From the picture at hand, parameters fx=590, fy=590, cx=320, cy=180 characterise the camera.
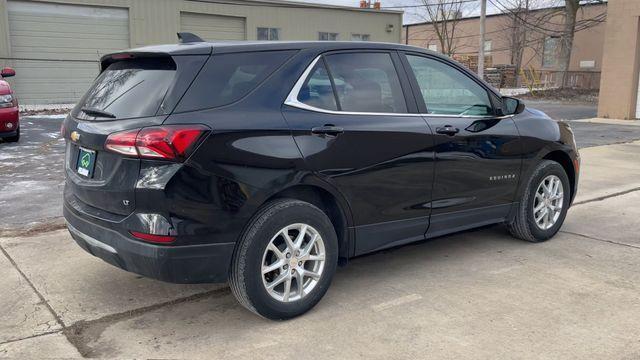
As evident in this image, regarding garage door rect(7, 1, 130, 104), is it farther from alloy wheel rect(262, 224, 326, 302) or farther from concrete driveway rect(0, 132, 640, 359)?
alloy wheel rect(262, 224, 326, 302)

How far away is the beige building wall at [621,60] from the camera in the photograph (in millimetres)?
17234

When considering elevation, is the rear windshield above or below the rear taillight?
above

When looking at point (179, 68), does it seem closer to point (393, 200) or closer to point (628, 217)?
point (393, 200)

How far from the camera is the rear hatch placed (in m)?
3.31

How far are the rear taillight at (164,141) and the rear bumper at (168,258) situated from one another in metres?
0.50

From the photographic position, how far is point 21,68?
64.6 feet

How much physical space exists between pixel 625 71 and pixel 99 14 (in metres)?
17.4

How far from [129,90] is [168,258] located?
43.7 inches

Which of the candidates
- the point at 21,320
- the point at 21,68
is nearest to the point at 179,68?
the point at 21,320

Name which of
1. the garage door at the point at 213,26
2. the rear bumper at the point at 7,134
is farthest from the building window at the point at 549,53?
the rear bumper at the point at 7,134

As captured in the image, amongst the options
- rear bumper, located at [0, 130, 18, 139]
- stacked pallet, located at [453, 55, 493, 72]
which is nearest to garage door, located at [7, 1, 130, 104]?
rear bumper, located at [0, 130, 18, 139]

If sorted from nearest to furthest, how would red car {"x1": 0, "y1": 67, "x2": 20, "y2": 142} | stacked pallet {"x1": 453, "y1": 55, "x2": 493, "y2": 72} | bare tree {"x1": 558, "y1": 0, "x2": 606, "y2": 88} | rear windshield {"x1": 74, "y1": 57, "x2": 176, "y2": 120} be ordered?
rear windshield {"x1": 74, "y1": 57, "x2": 176, "y2": 120}
red car {"x1": 0, "y1": 67, "x2": 20, "y2": 142}
bare tree {"x1": 558, "y1": 0, "x2": 606, "y2": 88}
stacked pallet {"x1": 453, "y1": 55, "x2": 493, "y2": 72}

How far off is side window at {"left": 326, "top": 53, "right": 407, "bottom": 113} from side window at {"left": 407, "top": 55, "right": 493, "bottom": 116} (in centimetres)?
26

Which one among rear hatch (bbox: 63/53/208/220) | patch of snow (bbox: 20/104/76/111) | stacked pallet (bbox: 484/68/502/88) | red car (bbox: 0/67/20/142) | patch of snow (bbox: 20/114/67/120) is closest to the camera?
rear hatch (bbox: 63/53/208/220)
